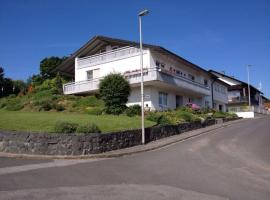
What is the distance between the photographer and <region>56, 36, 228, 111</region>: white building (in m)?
34.9

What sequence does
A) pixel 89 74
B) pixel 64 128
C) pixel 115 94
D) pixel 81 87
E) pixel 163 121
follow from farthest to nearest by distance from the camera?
pixel 89 74 < pixel 81 87 < pixel 115 94 < pixel 163 121 < pixel 64 128

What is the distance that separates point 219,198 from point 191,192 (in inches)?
31.7

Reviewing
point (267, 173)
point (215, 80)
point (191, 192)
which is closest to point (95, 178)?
point (191, 192)

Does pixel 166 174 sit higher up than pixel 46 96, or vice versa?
pixel 46 96

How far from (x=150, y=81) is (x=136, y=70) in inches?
93.9

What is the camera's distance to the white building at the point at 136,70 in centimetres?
3488

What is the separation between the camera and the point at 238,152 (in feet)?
53.7

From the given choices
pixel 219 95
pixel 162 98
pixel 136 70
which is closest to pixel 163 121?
pixel 136 70

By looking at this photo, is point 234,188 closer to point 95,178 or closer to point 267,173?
point 267,173

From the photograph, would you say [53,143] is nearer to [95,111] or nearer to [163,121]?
[163,121]

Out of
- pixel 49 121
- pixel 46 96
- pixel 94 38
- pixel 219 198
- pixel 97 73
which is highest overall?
pixel 94 38

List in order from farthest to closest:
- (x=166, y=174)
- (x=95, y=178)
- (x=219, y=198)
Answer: (x=166, y=174), (x=95, y=178), (x=219, y=198)

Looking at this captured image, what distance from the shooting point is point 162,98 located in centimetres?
3728

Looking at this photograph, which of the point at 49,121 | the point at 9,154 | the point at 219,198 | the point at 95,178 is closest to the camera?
the point at 219,198
